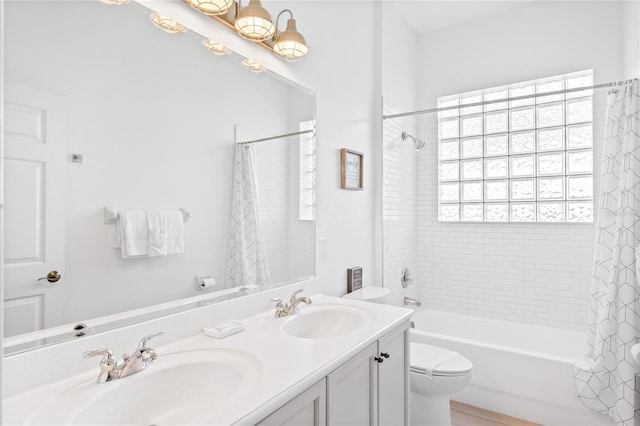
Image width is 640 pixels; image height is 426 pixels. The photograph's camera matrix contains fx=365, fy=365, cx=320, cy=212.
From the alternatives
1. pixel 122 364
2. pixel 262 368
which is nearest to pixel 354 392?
pixel 262 368

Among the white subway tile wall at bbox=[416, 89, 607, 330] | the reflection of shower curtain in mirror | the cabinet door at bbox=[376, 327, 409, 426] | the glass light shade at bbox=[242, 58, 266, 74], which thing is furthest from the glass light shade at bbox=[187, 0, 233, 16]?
the white subway tile wall at bbox=[416, 89, 607, 330]

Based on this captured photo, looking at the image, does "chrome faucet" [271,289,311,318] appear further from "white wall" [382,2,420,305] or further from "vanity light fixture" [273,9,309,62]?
"white wall" [382,2,420,305]

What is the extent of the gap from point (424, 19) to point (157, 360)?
3644 millimetres

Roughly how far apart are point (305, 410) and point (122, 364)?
0.55 m

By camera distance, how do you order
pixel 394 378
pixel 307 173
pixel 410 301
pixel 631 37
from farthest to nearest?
pixel 410 301 < pixel 631 37 < pixel 307 173 < pixel 394 378

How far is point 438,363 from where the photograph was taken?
2.08 meters

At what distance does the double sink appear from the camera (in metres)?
0.89

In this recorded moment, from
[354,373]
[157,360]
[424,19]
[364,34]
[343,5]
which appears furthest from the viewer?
[424,19]

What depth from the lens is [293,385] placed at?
3.28 feet

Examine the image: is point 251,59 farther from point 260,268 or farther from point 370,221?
point 370,221

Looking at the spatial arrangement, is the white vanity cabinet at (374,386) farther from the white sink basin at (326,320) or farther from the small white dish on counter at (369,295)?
the small white dish on counter at (369,295)

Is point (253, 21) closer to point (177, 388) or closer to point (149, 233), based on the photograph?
point (149, 233)

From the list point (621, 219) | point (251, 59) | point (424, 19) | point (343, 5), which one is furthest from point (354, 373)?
point (424, 19)

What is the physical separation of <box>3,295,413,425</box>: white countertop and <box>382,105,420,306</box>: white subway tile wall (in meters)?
1.46
